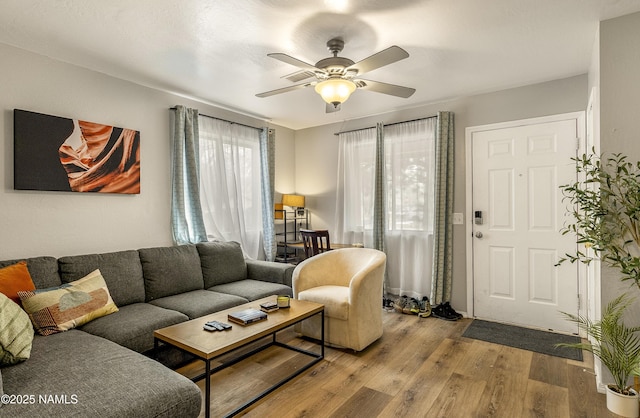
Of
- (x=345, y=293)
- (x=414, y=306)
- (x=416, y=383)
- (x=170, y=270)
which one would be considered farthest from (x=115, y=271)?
(x=414, y=306)

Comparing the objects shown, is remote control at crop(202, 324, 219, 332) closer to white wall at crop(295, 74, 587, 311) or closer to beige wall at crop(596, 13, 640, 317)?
beige wall at crop(596, 13, 640, 317)

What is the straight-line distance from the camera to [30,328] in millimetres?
1885

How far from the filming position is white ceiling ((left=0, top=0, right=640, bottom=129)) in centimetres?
209

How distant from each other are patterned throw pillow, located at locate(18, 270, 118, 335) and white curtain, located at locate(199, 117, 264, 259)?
1.50m

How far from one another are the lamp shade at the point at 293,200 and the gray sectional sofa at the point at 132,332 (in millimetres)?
1208

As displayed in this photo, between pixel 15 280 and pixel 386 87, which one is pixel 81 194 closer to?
pixel 15 280

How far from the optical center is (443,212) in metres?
3.85

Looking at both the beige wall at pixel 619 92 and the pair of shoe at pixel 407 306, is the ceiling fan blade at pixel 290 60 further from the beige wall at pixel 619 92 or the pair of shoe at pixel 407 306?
the pair of shoe at pixel 407 306

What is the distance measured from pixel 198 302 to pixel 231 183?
1.73 m

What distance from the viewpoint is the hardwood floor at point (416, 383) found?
208cm

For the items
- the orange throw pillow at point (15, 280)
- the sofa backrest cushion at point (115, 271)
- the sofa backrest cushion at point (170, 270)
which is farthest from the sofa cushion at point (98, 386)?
the sofa backrest cushion at point (170, 270)

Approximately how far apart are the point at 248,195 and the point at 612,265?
368 cm

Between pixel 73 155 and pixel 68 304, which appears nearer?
pixel 68 304

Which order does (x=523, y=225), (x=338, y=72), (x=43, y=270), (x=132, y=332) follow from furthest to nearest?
(x=523, y=225) < (x=43, y=270) < (x=338, y=72) < (x=132, y=332)
